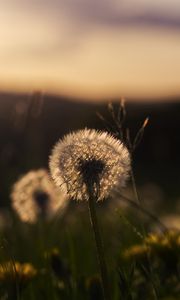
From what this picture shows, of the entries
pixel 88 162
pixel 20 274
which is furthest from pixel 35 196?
pixel 88 162

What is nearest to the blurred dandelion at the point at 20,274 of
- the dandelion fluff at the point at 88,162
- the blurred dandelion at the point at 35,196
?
the dandelion fluff at the point at 88,162

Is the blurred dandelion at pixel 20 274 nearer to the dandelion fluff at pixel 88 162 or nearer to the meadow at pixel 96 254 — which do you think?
the meadow at pixel 96 254

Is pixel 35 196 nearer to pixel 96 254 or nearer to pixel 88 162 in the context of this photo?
pixel 96 254

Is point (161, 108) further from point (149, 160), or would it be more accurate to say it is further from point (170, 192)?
point (170, 192)

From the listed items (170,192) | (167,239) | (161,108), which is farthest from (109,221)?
(161,108)

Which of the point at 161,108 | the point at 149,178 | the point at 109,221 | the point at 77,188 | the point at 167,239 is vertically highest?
the point at 161,108

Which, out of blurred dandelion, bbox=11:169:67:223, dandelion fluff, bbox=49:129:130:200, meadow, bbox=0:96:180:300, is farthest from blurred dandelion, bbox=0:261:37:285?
blurred dandelion, bbox=11:169:67:223
